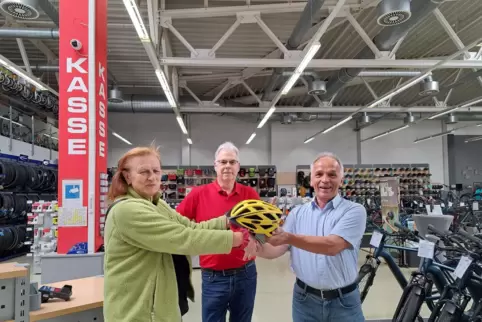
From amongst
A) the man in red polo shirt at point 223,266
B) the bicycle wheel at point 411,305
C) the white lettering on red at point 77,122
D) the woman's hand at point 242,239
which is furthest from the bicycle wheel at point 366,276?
the white lettering on red at point 77,122

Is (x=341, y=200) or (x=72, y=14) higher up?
(x=72, y=14)

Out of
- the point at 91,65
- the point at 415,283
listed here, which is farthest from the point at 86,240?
the point at 415,283

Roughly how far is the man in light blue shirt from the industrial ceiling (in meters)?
3.52

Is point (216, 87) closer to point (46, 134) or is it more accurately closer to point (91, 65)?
point (46, 134)

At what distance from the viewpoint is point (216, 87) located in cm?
1355

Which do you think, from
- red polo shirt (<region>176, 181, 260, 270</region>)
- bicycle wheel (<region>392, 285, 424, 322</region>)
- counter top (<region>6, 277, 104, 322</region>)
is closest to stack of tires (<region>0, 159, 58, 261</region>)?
counter top (<region>6, 277, 104, 322</region>)

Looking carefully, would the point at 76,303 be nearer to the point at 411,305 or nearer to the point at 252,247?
the point at 252,247

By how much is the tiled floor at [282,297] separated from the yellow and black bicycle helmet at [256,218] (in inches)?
130

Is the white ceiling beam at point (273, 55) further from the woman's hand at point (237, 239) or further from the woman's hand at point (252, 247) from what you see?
the woman's hand at point (237, 239)

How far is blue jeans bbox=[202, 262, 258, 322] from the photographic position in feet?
8.58

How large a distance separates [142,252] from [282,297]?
4.67 m

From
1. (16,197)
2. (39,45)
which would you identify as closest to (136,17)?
(39,45)

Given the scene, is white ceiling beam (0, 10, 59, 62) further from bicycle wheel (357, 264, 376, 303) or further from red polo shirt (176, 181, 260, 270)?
bicycle wheel (357, 264, 376, 303)

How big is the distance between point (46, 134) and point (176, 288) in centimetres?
1441
